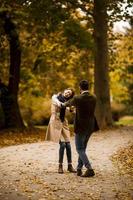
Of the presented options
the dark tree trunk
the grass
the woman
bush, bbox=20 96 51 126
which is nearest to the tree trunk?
the dark tree trunk

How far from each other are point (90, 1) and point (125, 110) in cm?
2745

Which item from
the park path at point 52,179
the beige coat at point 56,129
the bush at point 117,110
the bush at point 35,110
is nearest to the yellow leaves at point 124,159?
the park path at point 52,179

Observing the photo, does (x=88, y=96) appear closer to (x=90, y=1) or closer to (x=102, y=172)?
(x=102, y=172)

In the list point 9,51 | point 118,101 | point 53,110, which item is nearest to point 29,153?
point 53,110

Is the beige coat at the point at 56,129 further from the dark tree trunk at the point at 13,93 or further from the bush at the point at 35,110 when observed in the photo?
the bush at the point at 35,110

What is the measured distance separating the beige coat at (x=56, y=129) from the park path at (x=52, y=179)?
2.70 ft

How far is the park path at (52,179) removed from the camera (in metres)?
11.0

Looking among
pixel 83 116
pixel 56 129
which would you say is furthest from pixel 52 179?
pixel 83 116

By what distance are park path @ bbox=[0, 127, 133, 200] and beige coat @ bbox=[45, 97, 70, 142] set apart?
2.70 feet

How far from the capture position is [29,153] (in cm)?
1819

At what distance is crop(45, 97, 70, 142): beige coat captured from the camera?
44.2 feet

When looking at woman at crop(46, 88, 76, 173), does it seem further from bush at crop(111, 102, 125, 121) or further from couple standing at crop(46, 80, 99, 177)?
bush at crop(111, 102, 125, 121)

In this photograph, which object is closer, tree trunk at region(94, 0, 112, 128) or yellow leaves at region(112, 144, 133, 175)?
yellow leaves at region(112, 144, 133, 175)

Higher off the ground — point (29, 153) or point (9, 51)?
point (9, 51)
